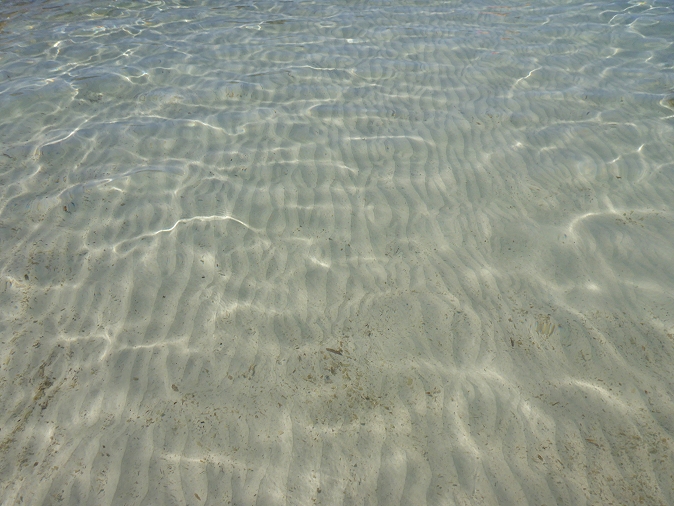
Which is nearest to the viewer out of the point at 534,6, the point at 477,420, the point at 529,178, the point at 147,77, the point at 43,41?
the point at 477,420

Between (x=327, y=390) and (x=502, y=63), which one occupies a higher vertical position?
(x=502, y=63)

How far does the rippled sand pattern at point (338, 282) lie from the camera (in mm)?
2752

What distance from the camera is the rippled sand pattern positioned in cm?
275

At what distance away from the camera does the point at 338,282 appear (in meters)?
3.76

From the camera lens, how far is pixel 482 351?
10.8 feet

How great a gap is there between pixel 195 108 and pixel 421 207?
10.6 feet

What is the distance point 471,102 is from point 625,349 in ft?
12.3

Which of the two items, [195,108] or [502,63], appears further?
[502,63]

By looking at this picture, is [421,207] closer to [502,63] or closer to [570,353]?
[570,353]

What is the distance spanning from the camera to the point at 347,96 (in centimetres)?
605

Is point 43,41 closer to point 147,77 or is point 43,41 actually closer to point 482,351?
point 147,77

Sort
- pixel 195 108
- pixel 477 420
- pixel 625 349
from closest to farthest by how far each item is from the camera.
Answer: pixel 477 420 → pixel 625 349 → pixel 195 108

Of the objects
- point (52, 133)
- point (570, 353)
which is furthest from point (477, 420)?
point (52, 133)

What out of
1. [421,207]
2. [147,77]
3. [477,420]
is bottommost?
[477,420]
